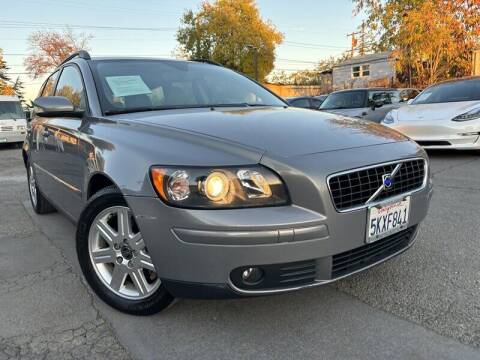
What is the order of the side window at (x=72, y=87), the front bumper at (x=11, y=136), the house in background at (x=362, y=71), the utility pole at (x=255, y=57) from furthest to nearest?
1. the utility pole at (x=255, y=57)
2. the house in background at (x=362, y=71)
3. the front bumper at (x=11, y=136)
4. the side window at (x=72, y=87)

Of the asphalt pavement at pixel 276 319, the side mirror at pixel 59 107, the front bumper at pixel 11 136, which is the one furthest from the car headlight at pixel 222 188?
the front bumper at pixel 11 136

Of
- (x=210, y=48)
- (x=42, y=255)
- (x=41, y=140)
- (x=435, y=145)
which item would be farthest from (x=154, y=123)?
(x=210, y=48)

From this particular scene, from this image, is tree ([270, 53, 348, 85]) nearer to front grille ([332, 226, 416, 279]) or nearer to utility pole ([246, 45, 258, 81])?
utility pole ([246, 45, 258, 81])

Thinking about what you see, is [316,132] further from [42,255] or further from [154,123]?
[42,255]

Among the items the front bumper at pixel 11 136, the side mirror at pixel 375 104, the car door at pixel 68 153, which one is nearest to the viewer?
the car door at pixel 68 153

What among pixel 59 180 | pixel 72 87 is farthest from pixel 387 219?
pixel 72 87

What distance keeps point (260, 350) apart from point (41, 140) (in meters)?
3.01

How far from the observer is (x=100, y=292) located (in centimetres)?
247

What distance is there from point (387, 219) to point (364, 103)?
25.3ft

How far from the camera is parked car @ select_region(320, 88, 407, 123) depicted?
9.13 metres

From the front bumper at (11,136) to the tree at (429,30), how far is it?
15023 millimetres

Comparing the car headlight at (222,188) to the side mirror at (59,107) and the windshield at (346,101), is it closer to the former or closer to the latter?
the side mirror at (59,107)

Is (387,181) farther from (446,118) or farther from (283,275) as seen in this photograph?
(446,118)

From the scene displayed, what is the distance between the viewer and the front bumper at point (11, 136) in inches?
533
